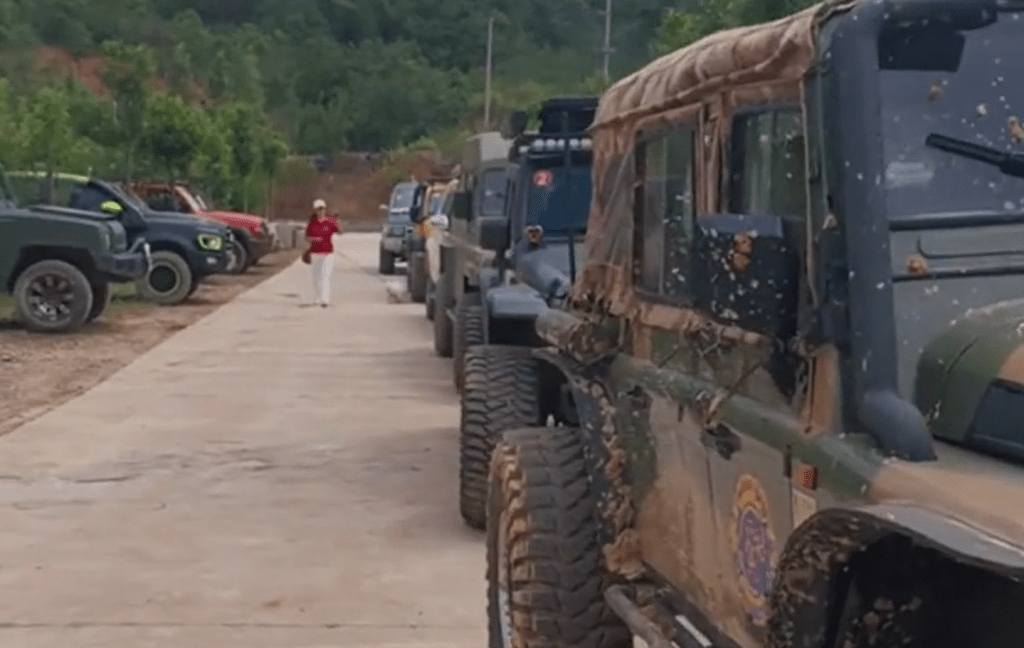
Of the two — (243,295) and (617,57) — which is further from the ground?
(617,57)

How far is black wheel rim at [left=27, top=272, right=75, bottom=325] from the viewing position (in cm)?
2036

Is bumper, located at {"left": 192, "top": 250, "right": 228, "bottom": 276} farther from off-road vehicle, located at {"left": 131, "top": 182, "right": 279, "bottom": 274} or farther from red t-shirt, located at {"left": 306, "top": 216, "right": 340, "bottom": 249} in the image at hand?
off-road vehicle, located at {"left": 131, "top": 182, "right": 279, "bottom": 274}

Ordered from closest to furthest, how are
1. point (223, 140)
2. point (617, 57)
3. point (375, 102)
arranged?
point (223, 140), point (617, 57), point (375, 102)

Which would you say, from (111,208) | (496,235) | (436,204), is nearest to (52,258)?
(111,208)

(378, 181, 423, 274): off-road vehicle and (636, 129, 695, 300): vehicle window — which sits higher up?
(636, 129, 695, 300): vehicle window

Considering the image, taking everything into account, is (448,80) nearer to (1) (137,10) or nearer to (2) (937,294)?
(1) (137,10)

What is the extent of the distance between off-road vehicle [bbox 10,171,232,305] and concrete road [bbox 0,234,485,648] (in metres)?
7.84

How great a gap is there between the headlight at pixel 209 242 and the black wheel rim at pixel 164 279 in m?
0.62

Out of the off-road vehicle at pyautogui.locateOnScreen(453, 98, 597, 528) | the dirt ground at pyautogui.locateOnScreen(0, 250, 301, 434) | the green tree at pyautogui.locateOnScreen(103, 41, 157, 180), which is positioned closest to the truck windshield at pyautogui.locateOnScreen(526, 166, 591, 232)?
the off-road vehicle at pyautogui.locateOnScreen(453, 98, 597, 528)

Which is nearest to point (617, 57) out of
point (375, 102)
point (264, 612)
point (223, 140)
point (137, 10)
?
point (223, 140)

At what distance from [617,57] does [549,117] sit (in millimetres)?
54315

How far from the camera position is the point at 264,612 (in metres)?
7.50

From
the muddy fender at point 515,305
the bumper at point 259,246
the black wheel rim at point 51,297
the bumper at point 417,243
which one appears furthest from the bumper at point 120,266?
the bumper at point 259,246

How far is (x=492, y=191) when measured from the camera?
1593 centimetres
